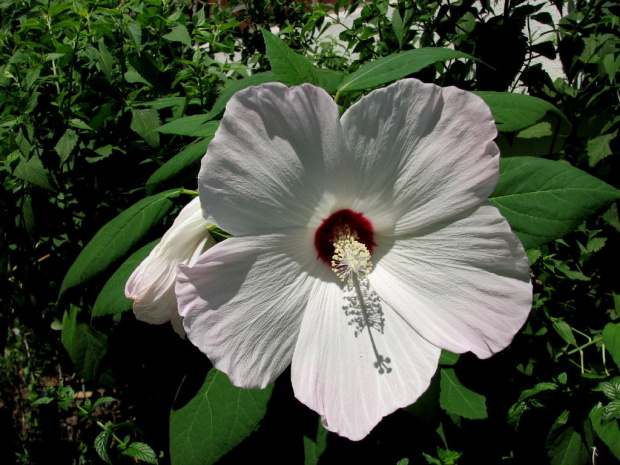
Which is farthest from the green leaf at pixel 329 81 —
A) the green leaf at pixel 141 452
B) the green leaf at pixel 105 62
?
the green leaf at pixel 141 452

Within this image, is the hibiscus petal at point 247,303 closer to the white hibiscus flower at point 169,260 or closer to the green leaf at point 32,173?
the white hibiscus flower at point 169,260

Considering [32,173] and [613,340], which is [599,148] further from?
[32,173]

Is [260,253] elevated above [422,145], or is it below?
below

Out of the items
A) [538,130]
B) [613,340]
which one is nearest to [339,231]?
[613,340]

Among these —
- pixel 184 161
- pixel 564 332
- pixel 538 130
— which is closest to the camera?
pixel 184 161

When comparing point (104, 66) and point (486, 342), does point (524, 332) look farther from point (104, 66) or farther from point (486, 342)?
point (104, 66)

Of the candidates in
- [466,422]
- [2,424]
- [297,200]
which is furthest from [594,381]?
[2,424]
